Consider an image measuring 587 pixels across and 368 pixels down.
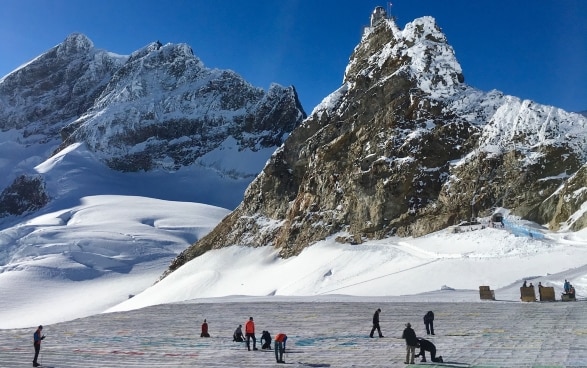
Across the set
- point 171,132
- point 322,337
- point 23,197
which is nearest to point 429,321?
point 322,337

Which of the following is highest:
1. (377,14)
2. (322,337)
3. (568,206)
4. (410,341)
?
(377,14)

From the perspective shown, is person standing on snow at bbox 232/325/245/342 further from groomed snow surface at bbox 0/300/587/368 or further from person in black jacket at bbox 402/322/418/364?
person in black jacket at bbox 402/322/418/364

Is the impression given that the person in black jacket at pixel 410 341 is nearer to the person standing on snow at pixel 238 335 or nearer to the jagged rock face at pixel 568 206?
the person standing on snow at pixel 238 335

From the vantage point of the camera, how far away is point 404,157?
55.5 metres

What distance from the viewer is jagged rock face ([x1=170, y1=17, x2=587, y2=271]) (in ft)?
157

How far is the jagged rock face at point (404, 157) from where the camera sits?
1889 inches

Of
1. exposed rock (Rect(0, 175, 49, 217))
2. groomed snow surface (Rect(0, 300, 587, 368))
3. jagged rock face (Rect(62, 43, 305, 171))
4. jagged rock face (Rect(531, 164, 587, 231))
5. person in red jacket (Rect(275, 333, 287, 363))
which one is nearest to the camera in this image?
groomed snow surface (Rect(0, 300, 587, 368))

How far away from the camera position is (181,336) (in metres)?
24.3

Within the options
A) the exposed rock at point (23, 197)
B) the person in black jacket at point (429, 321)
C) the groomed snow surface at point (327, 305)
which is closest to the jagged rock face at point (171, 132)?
the exposed rock at point (23, 197)

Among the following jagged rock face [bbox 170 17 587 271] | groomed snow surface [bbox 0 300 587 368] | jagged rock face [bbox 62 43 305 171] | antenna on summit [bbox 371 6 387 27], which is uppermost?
jagged rock face [bbox 62 43 305 171]

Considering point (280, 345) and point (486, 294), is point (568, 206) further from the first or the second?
point (280, 345)

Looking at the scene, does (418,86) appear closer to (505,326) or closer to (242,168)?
(505,326)

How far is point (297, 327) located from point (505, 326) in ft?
26.8

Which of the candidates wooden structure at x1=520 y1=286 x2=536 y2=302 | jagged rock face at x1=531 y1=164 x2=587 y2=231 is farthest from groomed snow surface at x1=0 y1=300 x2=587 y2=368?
jagged rock face at x1=531 y1=164 x2=587 y2=231
